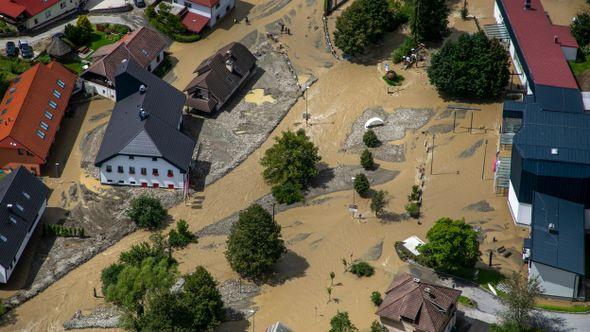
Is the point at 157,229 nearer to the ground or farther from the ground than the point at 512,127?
nearer to the ground

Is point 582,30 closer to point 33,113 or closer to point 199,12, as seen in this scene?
point 199,12

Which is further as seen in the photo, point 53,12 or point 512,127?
point 53,12

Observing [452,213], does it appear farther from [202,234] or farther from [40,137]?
[40,137]

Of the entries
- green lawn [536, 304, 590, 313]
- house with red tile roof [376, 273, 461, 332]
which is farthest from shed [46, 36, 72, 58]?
green lawn [536, 304, 590, 313]

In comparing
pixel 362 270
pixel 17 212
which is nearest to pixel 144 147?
pixel 17 212

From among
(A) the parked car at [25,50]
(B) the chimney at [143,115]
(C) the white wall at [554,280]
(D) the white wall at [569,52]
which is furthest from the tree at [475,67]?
(A) the parked car at [25,50]

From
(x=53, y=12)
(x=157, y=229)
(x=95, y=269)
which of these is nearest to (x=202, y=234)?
(x=157, y=229)

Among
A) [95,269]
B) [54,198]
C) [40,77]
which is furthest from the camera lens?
[40,77]

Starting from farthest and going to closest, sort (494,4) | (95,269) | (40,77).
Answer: (494,4) → (40,77) → (95,269)
